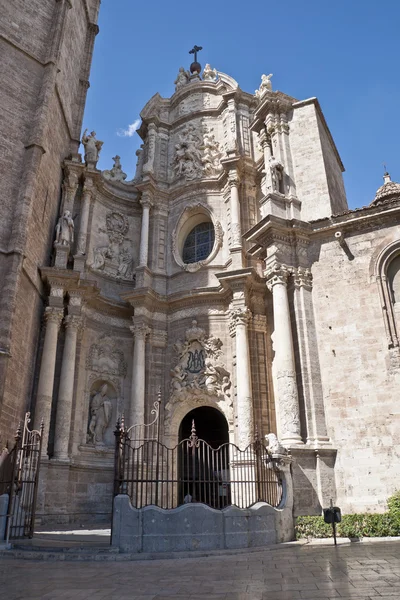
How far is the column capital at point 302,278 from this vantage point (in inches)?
604

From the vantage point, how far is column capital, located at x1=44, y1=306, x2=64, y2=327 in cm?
1761

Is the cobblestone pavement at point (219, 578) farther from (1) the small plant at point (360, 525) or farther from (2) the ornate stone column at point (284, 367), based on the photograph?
(2) the ornate stone column at point (284, 367)

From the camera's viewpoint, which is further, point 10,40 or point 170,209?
point 170,209

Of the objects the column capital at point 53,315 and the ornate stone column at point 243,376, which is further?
the column capital at point 53,315

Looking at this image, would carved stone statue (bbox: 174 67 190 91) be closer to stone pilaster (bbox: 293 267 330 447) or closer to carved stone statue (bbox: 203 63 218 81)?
carved stone statue (bbox: 203 63 218 81)

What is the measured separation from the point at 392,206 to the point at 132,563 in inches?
475

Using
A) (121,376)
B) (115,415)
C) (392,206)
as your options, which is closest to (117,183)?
(121,376)

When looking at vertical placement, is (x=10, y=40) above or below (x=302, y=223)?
above

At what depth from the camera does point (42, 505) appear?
14812mm

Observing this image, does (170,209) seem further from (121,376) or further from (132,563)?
(132,563)

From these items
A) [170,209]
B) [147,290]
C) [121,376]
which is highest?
[170,209]

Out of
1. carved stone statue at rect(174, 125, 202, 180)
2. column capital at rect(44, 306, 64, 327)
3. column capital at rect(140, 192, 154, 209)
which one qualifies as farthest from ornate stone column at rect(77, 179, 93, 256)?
carved stone statue at rect(174, 125, 202, 180)

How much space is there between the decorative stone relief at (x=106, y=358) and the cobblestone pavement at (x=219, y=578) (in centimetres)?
1062

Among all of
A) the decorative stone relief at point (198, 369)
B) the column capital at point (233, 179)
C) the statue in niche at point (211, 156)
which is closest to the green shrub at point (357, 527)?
the decorative stone relief at point (198, 369)
